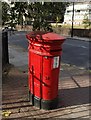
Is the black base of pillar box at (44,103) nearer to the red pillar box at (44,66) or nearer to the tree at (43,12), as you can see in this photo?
the red pillar box at (44,66)

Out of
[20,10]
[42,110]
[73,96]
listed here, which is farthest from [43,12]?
[73,96]

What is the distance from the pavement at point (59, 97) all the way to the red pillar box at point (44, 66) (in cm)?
25

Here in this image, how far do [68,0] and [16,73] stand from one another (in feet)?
13.4

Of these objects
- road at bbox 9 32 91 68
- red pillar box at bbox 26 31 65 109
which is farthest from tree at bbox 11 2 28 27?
road at bbox 9 32 91 68

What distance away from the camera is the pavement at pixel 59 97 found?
6141mm

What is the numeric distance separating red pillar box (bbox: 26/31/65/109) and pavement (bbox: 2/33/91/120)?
251 millimetres

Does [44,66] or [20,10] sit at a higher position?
[20,10]

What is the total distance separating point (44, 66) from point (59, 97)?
1427mm

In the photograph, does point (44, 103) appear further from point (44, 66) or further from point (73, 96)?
point (73, 96)

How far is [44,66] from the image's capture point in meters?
6.26

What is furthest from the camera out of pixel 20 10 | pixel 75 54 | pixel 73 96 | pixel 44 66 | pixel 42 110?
pixel 75 54

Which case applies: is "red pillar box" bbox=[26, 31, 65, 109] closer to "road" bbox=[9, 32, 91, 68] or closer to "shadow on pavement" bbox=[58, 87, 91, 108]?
"shadow on pavement" bbox=[58, 87, 91, 108]

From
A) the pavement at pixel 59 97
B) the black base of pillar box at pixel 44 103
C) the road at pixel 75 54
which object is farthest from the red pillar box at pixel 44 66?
the road at pixel 75 54

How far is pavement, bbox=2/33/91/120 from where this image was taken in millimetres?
6141
